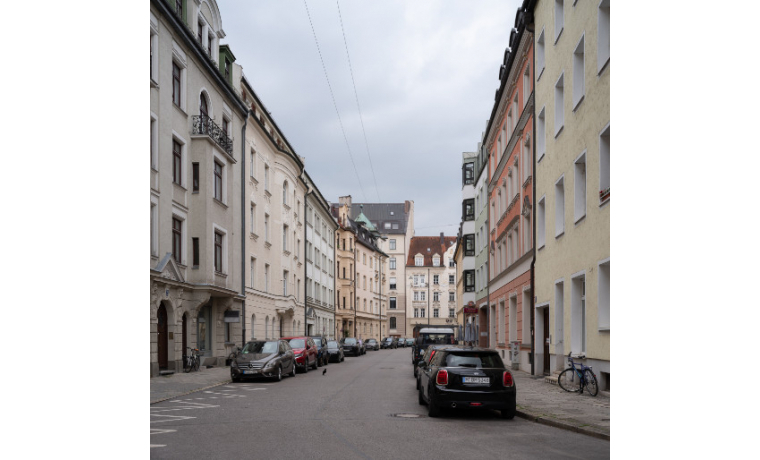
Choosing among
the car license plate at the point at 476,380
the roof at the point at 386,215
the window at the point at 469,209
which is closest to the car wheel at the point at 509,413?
the car license plate at the point at 476,380

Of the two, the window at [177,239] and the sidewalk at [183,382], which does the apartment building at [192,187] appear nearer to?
the window at [177,239]

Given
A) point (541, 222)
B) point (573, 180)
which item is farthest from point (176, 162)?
point (573, 180)

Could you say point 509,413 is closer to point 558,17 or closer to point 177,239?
point 558,17

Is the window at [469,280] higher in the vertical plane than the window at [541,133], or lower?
lower

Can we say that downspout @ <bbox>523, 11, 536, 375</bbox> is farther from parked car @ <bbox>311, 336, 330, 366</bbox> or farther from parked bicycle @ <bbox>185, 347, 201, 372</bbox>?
parked bicycle @ <bbox>185, 347, 201, 372</bbox>

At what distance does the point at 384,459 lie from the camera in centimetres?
898

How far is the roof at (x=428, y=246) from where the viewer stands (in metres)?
110

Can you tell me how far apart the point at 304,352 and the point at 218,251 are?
5.86m

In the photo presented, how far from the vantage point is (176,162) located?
27.5 m

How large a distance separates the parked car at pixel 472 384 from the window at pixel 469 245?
1526 inches

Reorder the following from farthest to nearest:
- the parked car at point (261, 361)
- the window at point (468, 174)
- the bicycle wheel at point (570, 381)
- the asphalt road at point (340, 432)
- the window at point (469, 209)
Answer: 1. the window at point (468, 174)
2. the window at point (469, 209)
3. the parked car at point (261, 361)
4. the bicycle wheel at point (570, 381)
5. the asphalt road at point (340, 432)
